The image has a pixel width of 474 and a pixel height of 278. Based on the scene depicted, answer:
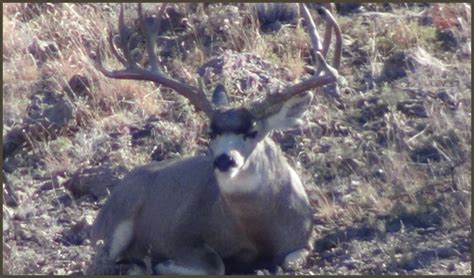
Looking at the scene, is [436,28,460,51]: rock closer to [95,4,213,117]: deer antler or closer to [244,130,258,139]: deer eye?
[95,4,213,117]: deer antler

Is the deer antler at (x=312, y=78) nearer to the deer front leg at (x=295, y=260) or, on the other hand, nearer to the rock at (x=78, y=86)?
the deer front leg at (x=295, y=260)

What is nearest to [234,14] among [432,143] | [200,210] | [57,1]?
[57,1]

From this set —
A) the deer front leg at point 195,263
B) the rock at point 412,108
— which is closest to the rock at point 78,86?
the rock at point 412,108

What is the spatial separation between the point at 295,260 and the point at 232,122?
3.70ft

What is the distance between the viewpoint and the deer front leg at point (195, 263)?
10.6m

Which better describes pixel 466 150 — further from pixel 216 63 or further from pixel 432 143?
pixel 216 63

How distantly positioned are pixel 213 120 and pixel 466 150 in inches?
110

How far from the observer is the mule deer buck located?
10.4 m

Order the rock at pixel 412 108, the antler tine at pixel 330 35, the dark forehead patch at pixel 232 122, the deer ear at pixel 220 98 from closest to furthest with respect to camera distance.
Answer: the antler tine at pixel 330 35 < the dark forehead patch at pixel 232 122 < the deer ear at pixel 220 98 < the rock at pixel 412 108

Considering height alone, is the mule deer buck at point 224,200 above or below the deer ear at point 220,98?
below

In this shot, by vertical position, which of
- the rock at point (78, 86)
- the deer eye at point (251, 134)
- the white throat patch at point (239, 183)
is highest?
the deer eye at point (251, 134)

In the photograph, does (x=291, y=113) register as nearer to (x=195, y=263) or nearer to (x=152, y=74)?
(x=152, y=74)

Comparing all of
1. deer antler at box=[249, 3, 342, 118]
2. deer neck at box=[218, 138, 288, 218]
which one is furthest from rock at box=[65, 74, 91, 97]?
deer antler at box=[249, 3, 342, 118]

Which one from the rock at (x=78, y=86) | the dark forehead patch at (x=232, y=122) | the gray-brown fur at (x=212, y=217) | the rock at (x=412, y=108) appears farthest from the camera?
the rock at (x=78, y=86)
